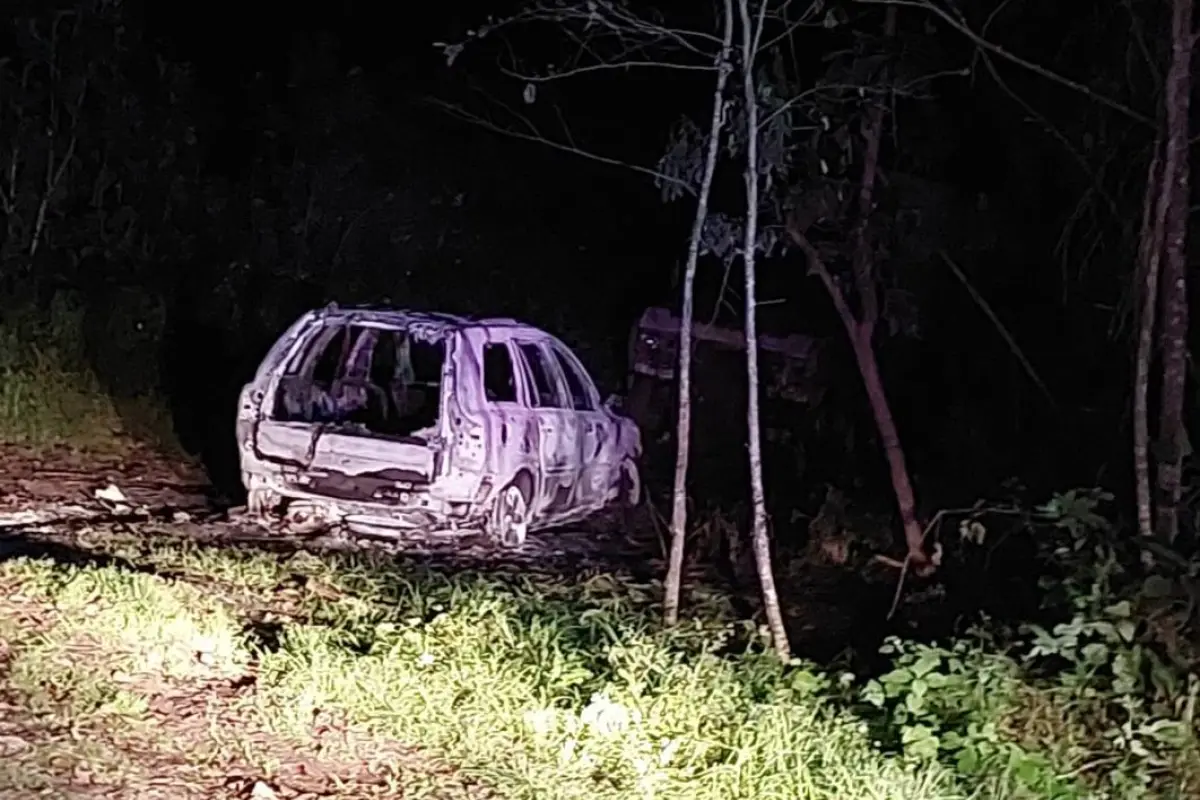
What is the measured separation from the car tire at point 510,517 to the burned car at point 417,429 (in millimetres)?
10

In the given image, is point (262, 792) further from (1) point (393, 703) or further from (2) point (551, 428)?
(2) point (551, 428)

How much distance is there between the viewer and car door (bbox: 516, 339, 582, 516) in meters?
11.9

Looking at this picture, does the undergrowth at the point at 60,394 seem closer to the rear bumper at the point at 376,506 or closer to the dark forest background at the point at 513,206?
the dark forest background at the point at 513,206

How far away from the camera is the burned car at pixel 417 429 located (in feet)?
35.9

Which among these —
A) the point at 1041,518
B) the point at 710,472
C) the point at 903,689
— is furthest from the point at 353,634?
the point at 710,472

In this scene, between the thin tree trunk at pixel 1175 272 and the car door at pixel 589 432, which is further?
the car door at pixel 589 432

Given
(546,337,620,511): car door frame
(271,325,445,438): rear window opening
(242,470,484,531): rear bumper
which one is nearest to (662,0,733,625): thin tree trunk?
(242,470,484,531): rear bumper

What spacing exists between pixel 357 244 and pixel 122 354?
3.09 m

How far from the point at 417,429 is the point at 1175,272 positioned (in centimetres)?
521

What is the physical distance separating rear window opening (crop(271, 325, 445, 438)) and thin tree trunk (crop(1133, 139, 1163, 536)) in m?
4.69

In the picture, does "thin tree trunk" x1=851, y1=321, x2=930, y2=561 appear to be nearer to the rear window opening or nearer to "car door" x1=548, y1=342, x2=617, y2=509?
"car door" x1=548, y1=342, x2=617, y2=509

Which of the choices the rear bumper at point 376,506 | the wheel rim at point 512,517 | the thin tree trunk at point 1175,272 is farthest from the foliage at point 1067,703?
the wheel rim at point 512,517

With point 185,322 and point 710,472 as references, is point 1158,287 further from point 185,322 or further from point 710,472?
point 185,322

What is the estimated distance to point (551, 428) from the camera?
473 inches
